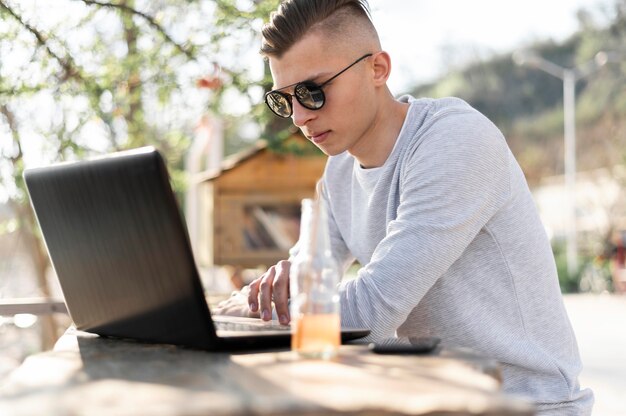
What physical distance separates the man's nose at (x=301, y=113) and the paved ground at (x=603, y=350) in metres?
4.33

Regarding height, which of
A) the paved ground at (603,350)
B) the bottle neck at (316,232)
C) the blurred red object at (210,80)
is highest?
the blurred red object at (210,80)

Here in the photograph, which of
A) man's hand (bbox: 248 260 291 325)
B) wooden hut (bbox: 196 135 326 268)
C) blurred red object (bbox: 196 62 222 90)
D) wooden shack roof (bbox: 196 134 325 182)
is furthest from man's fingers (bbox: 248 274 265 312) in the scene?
wooden hut (bbox: 196 135 326 268)

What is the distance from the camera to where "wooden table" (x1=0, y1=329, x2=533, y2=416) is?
106cm

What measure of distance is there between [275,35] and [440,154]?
620 millimetres

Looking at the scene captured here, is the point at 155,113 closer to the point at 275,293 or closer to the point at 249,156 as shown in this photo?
the point at 249,156

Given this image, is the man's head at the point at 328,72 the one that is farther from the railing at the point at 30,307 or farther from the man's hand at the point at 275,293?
the railing at the point at 30,307

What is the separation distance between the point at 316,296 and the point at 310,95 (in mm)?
973

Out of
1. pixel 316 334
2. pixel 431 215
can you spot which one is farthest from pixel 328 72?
pixel 316 334

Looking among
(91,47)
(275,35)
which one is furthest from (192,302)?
(91,47)

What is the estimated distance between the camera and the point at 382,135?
2668 mm

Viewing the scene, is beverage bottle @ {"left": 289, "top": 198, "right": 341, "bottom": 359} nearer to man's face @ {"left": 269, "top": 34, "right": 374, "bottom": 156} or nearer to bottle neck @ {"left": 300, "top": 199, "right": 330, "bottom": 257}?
bottle neck @ {"left": 300, "top": 199, "right": 330, "bottom": 257}

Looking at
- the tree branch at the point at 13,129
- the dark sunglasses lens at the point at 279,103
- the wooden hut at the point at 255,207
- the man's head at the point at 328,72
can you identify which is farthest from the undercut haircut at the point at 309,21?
the wooden hut at the point at 255,207

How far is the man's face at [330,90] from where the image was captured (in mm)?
2531

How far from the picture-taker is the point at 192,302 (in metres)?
1.57
